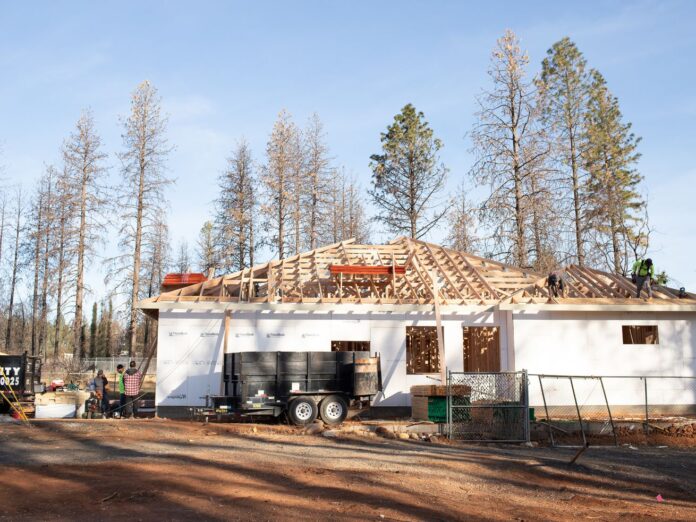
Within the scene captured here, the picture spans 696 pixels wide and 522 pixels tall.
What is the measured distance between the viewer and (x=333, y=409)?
1709 centimetres

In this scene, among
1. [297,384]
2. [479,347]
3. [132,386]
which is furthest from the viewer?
[479,347]

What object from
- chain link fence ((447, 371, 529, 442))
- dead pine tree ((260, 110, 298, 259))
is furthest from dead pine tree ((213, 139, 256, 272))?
chain link fence ((447, 371, 529, 442))

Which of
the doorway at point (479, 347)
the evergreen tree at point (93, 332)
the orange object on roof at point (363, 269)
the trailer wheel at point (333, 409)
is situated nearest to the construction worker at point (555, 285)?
the doorway at point (479, 347)

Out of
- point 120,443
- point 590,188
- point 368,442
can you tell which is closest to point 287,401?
point 368,442

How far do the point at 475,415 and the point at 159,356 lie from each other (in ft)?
31.1

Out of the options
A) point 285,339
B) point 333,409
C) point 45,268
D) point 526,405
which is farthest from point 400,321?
point 45,268

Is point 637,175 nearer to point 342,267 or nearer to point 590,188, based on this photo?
point 590,188

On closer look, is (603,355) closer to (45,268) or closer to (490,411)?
(490,411)

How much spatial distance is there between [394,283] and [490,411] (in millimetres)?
6509

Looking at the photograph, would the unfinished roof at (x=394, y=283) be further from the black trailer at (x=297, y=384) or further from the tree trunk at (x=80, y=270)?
the tree trunk at (x=80, y=270)

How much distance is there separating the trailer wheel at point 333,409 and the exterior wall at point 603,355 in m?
6.23

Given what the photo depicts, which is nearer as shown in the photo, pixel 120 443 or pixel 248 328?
pixel 120 443

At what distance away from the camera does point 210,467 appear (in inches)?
409

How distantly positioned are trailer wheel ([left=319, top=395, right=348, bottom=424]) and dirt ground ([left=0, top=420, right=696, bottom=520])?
7.25 feet
